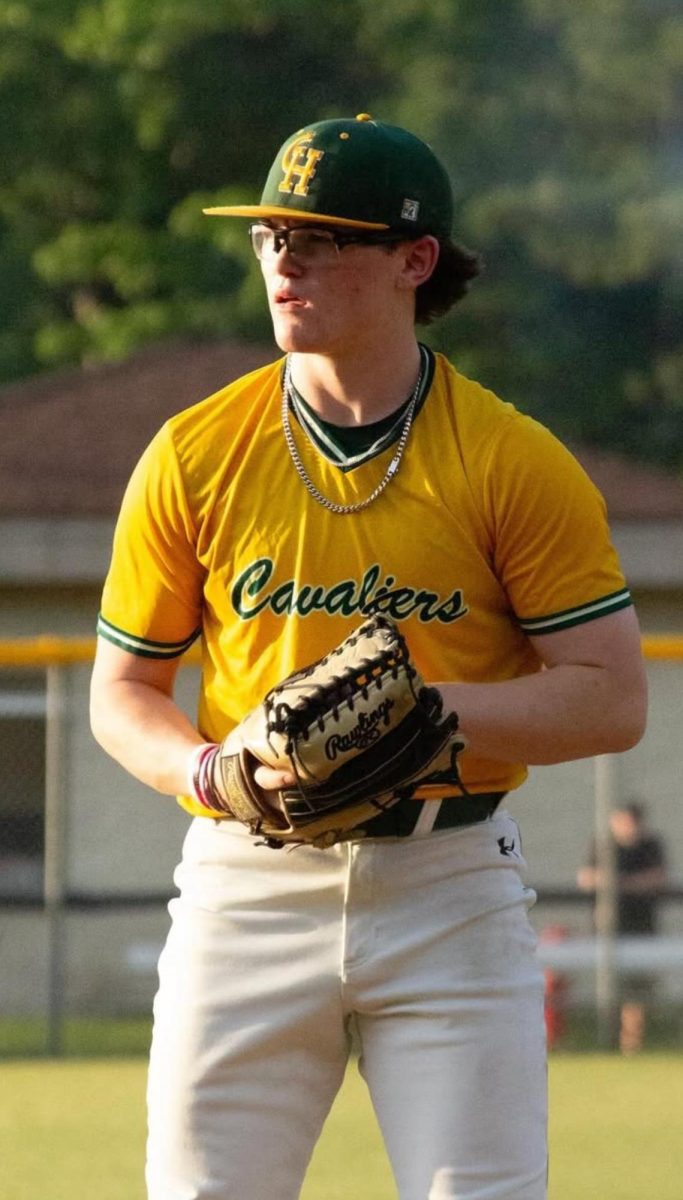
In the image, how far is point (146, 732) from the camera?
3279 millimetres

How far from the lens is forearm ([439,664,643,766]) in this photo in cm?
312

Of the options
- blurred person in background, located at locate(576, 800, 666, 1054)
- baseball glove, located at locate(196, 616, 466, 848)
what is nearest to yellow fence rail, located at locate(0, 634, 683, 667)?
blurred person in background, located at locate(576, 800, 666, 1054)

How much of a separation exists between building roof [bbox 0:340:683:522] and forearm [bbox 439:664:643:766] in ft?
35.3

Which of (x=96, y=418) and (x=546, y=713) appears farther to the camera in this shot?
(x=96, y=418)

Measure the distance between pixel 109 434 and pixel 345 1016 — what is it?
13.5 meters

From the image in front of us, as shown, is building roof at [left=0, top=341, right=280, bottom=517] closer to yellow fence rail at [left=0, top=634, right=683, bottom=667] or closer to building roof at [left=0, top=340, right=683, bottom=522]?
building roof at [left=0, top=340, right=683, bottom=522]

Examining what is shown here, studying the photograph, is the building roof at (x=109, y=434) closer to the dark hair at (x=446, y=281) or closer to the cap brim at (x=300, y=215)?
the dark hair at (x=446, y=281)

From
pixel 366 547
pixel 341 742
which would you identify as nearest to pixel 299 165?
pixel 366 547

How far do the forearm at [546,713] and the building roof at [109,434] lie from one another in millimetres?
10750

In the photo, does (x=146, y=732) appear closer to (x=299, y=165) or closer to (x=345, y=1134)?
(x=299, y=165)

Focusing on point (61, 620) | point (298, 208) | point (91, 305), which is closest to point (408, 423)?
point (298, 208)

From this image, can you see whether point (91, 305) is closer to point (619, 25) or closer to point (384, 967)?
point (619, 25)

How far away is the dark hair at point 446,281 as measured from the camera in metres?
3.40

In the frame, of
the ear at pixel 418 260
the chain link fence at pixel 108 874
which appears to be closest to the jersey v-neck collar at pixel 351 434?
the ear at pixel 418 260
